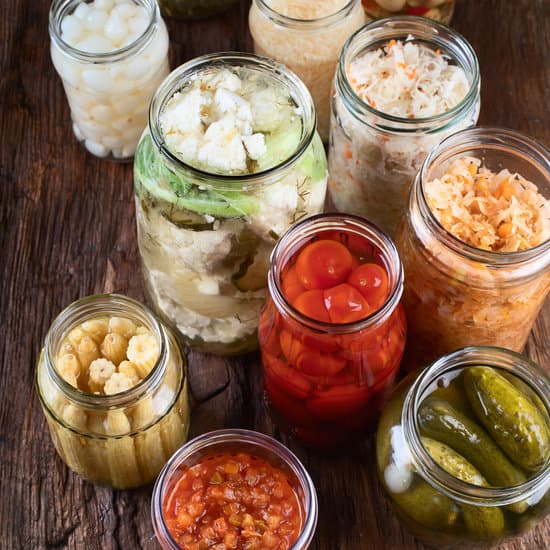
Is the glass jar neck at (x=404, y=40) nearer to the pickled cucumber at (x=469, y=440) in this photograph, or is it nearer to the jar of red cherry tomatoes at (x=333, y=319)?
the jar of red cherry tomatoes at (x=333, y=319)

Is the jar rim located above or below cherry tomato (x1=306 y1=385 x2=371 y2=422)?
above

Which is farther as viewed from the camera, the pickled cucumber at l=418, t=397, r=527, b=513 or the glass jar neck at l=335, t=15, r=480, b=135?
the glass jar neck at l=335, t=15, r=480, b=135

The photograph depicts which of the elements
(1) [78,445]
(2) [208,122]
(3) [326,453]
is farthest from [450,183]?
(1) [78,445]

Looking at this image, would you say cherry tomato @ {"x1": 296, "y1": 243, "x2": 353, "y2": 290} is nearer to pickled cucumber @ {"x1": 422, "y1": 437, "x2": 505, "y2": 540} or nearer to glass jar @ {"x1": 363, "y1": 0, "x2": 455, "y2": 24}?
pickled cucumber @ {"x1": 422, "y1": 437, "x2": 505, "y2": 540}

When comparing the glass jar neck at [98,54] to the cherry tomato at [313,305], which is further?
the glass jar neck at [98,54]

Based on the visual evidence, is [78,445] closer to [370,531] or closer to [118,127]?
[370,531]

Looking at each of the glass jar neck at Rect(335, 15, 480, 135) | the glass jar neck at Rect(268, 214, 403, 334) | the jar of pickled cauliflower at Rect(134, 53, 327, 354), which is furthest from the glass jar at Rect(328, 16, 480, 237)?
the glass jar neck at Rect(268, 214, 403, 334)

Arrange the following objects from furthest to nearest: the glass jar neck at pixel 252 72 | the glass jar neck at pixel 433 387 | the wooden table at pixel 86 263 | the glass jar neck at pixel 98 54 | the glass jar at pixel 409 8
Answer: the glass jar at pixel 409 8
the glass jar neck at pixel 98 54
the wooden table at pixel 86 263
the glass jar neck at pixel 252 72
the glass jar neck at pixel 433 387

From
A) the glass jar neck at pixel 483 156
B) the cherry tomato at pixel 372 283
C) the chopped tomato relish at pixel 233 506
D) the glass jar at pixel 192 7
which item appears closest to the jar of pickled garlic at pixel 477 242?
the glass jar neck at pixel 483 156
